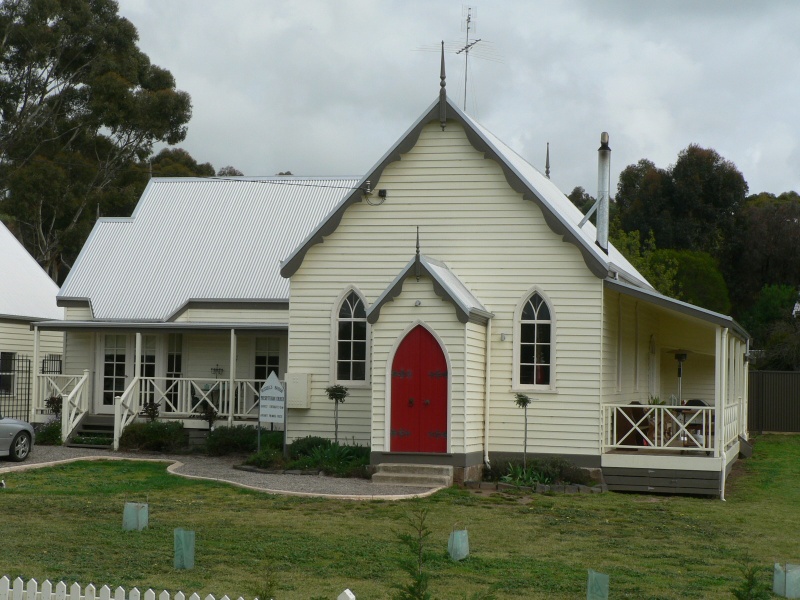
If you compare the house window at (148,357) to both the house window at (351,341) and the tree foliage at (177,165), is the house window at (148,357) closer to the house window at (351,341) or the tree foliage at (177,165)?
the house window at (351,341)

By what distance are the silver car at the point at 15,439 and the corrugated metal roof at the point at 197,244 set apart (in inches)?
240

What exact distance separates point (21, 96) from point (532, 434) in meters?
33.9

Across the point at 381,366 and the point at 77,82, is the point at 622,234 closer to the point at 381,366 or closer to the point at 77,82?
the point at 77,82

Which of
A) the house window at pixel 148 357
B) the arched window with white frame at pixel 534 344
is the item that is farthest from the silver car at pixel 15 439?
the arched window with white frame at pixel 534 344

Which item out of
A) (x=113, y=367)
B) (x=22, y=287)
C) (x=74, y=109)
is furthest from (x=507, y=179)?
(x=74, y=109)

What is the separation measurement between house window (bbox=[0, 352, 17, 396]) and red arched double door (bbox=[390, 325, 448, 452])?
17.0m

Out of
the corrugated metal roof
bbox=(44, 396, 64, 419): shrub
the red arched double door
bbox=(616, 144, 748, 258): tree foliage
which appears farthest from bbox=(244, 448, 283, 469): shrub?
bbox=(616, 144, 748, 258): tree foliage

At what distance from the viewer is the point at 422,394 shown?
20312 mm

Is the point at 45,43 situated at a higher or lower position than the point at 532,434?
higher

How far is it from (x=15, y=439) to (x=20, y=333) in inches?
509

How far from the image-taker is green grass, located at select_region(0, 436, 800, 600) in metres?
11.6

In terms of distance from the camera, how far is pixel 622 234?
48094mm

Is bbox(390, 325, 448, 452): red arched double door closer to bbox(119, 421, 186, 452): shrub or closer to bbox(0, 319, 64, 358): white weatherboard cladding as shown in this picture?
bbox(119, 421, 186, 452): shrub

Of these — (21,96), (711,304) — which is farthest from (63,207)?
(711,304)
